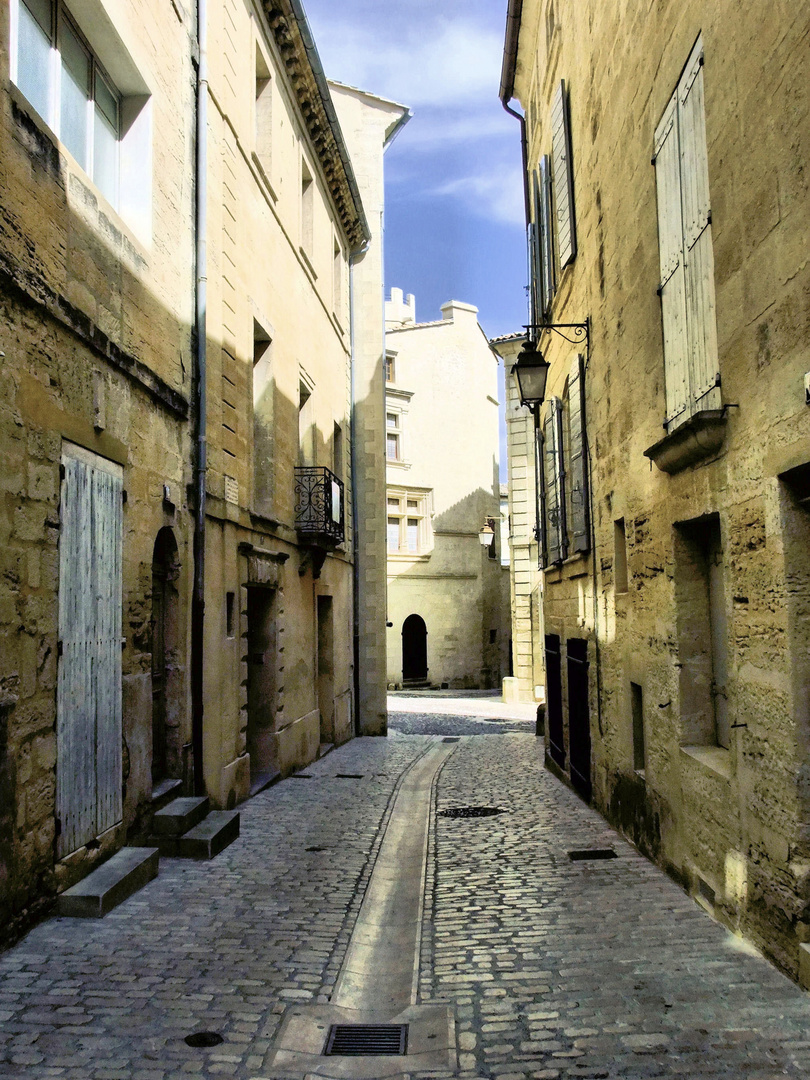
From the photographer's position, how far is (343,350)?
17.4 m

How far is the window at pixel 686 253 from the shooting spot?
5.29m

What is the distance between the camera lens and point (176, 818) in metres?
7.12

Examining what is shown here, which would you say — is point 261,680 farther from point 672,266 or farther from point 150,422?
point 672,266

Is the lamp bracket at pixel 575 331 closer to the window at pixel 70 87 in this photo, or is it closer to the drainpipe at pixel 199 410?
the drainpipe at pixel 199 410

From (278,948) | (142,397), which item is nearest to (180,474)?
(142,397)

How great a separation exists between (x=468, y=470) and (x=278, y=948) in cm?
3087

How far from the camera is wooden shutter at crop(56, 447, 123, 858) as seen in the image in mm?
5574

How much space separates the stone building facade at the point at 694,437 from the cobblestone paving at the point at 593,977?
28 centimetres

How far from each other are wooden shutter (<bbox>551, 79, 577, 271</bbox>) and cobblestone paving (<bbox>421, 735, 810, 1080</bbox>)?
21.6ft

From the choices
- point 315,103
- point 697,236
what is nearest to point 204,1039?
point 697,236

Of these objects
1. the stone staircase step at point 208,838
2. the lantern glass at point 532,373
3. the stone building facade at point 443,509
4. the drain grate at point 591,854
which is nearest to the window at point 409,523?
the stone building facade at point 443,509

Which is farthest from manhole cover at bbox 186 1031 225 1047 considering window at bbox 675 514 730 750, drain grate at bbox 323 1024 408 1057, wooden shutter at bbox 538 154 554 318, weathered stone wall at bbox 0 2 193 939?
wooden shutter at bbox 538 154 554 318

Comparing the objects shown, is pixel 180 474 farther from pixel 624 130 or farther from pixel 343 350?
pixel 343 350

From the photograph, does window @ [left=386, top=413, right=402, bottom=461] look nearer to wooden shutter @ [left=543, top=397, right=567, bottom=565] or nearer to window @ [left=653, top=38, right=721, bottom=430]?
wooden shutter @ [left=543, top=397, right=567, bottom=565]
